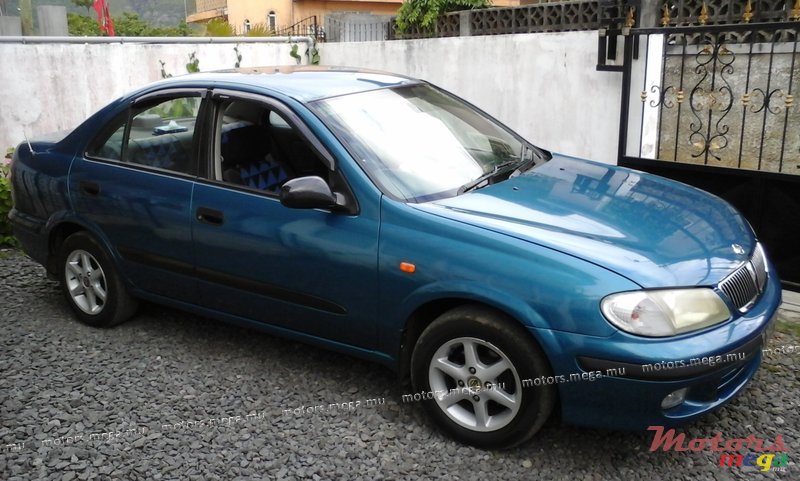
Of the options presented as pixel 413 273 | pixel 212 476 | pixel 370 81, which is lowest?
pixel 212 476

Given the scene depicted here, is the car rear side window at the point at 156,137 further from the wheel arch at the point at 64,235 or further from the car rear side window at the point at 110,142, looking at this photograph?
the wheel arch at the point at 64,235

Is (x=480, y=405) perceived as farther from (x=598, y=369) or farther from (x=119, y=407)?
(x=119, y=407)

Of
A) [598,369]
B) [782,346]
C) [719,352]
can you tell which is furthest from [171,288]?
[782,346]

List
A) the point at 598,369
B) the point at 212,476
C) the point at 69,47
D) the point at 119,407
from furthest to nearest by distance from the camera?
the point at 69,47
the point at 119,407
the point at 212,476
the point at 598,369

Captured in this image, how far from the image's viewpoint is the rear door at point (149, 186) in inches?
161

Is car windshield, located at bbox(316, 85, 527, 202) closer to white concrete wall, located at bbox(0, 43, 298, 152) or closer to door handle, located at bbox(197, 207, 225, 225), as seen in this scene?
door handle, located at bbox(197, 207, 225, 225)

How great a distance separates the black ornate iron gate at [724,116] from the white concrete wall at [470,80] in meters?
0.45

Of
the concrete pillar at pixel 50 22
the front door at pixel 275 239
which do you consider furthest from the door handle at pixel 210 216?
the concrete pillar at pixel 50 22

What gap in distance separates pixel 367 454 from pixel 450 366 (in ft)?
1.82

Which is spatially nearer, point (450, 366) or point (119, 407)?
point (450, 366)

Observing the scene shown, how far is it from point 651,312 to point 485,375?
747mm

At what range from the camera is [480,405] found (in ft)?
10.7

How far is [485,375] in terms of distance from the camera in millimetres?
3178

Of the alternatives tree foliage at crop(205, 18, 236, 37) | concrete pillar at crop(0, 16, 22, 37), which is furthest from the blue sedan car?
tree foliage at crop(205, 18, 236, 37)
